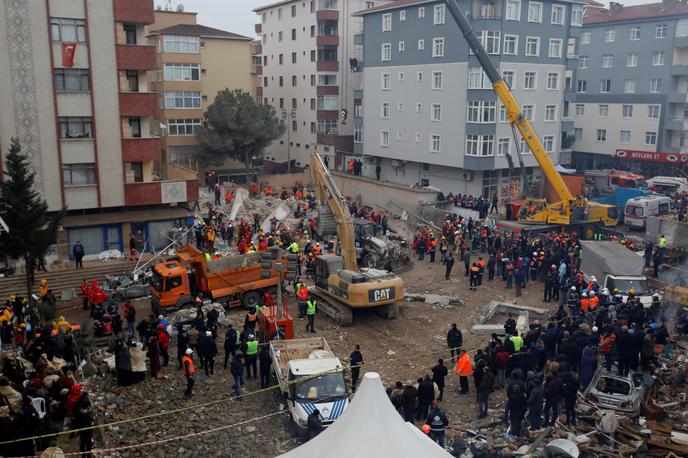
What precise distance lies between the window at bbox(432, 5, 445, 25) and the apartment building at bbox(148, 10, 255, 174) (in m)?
18.4

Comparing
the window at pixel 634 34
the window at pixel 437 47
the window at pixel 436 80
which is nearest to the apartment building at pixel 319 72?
the window at pixel 437 47

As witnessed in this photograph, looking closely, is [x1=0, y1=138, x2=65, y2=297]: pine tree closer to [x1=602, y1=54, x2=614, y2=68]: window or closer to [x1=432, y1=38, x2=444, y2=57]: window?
[x1=432, y1=38, x2=444, y2=57]: window

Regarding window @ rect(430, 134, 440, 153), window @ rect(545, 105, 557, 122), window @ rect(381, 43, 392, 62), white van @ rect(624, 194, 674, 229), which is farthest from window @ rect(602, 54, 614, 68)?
white van @ rect(624, 194, 674, 229)

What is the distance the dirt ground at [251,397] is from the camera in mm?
14414

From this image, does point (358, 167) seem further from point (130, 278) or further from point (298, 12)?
point (130, 278)

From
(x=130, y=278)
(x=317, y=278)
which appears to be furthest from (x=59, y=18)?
(x=317, y=278)

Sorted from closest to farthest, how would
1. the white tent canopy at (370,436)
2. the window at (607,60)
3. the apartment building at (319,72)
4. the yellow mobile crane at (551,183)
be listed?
1. the white tent canopy at (370,436)
2. the yellow mobile crane at (551,183)
3. the apartment building at (319,72)
4. the window at (607,60)

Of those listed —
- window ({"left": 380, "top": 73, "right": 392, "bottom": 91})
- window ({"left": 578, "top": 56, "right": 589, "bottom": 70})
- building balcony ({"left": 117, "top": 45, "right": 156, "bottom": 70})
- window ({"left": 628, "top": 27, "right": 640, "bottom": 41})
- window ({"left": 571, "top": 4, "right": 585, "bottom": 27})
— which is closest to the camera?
building balcony ({"left": 117, "top": 45, "right": 156, "bottom": 70})

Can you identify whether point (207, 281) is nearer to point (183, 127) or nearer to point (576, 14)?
point (183, 127)

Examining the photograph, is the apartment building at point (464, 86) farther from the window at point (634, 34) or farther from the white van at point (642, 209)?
the window at point (634, 34)

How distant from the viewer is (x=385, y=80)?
163 ft

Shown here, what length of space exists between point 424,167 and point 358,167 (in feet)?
22.9

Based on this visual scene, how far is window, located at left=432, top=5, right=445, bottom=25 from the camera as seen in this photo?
142 ft

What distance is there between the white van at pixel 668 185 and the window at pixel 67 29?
37964 millimetres
